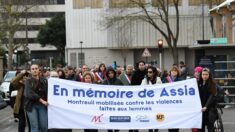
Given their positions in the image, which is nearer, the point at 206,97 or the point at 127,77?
the point at 206,97

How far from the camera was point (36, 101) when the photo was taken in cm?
1115

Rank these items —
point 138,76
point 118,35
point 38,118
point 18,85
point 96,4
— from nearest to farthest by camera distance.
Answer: point 38,118 → point 18,85 → point 138,76 → point 118,35 → point 96,4

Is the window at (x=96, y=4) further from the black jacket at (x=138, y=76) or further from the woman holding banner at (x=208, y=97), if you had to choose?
the woman holding banner at (x=208, y=97)

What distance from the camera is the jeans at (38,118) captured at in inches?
438

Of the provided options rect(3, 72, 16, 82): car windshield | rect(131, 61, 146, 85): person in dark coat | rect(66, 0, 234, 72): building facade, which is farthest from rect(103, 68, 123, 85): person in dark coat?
rect(66, 0, 234, 72): building facade

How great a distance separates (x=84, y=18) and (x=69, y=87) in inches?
2268

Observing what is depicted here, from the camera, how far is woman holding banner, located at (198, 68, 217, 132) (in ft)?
36.7

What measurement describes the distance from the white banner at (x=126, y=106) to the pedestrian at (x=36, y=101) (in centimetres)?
23

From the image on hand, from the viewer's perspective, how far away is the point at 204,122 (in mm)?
11414

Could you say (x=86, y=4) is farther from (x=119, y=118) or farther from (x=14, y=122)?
(x=119, y=118)

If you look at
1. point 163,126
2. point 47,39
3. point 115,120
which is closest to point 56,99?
point 115,120

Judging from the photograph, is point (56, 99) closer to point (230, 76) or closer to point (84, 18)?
point (230, 76)

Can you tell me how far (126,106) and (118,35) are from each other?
5610 centimetres

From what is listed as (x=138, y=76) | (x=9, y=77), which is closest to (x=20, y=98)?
(x=138, y=76)
